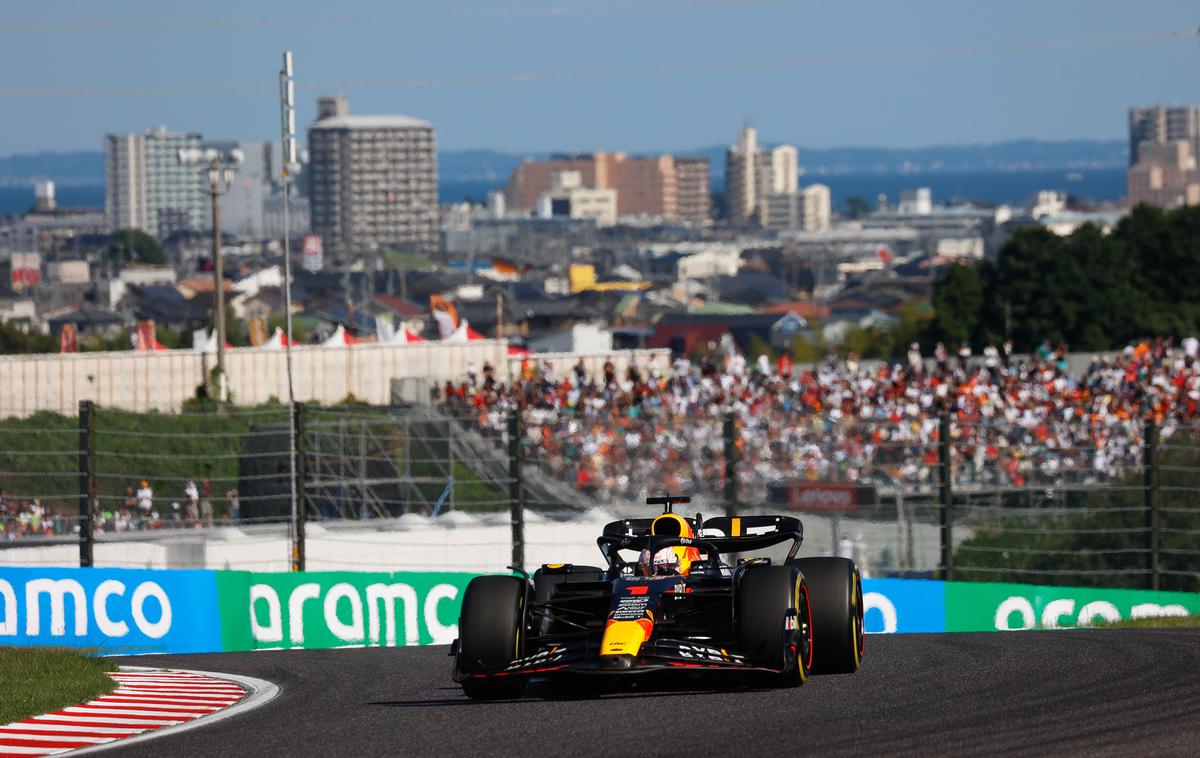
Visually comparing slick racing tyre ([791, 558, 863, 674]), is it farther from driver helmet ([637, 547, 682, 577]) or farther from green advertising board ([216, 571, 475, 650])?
green advertising board ([216, 571, 475, 650])

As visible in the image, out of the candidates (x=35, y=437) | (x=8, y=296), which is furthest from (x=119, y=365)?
(x=8, y=296)

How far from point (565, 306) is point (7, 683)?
13327 cm

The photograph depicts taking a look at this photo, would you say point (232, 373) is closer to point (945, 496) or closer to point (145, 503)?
point (145, 503)

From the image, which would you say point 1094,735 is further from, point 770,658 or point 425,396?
point 425,396

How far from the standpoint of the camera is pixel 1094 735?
25.9ft

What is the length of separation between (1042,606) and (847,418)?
56.9ft

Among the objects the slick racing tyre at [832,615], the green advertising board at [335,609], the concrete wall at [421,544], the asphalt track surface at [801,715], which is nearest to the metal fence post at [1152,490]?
the concrete wall at [421,544]

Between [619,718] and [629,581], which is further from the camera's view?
[629,581]

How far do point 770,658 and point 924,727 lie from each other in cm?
131

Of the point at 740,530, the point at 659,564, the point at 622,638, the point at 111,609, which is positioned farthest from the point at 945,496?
the point at 622,638

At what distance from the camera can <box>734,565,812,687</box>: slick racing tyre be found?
30.8ft

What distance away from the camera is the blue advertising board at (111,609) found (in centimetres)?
1439

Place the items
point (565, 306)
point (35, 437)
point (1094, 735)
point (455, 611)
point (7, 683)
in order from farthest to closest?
point (565, 306)
point (35, 437)
point (455, 611)
point (7, 683)
point (1094, 735)

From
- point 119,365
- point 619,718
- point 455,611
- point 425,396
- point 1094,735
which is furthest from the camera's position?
point 119,365
